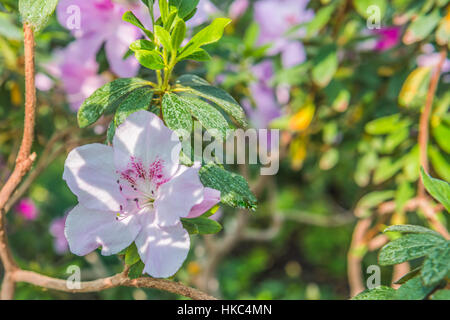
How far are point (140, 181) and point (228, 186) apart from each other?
0.15 m

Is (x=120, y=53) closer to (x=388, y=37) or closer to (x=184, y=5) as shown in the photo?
(x=184, y=5)

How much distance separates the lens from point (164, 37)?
724 mm

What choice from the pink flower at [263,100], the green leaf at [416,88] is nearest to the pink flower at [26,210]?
the pink flower at [263,100]

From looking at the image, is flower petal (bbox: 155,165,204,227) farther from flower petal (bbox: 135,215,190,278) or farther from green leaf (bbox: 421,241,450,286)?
green leaf (bbox: 421,241,450,286)

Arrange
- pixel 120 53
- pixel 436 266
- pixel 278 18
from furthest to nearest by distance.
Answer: pixel 278 18
pixel 120 53
pixel 436 266

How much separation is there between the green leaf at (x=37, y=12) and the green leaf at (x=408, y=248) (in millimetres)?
651

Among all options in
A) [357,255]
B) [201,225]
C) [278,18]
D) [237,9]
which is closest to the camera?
[201,225]

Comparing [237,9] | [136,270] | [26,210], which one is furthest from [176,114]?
[26,210]

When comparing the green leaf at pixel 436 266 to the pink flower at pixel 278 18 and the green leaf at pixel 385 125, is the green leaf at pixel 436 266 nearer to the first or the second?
the green leaf at pixel 385 125

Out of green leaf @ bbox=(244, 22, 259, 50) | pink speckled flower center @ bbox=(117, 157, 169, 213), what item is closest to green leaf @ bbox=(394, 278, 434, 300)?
pink speckled flower center @ bbox=(117, 157, 169, 213)

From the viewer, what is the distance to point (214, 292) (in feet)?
6.47

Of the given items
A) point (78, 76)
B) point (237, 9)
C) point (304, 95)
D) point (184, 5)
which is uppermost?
point (237, 9)

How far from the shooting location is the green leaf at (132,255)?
2.36 ft
